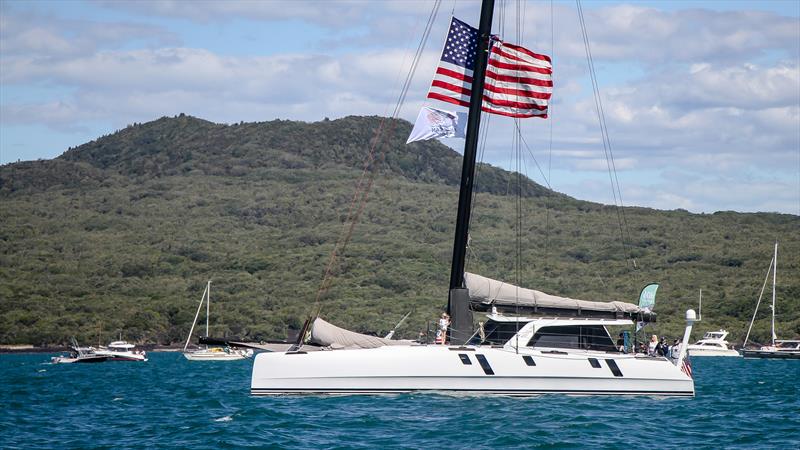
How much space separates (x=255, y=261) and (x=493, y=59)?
107421 mm

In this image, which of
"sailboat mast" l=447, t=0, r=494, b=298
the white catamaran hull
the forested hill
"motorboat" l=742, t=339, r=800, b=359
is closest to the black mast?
"sailboat mast" l=447, t=0, r=494, b=298

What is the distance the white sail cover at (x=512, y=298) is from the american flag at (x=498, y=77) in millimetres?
4355

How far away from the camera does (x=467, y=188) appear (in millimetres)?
27953

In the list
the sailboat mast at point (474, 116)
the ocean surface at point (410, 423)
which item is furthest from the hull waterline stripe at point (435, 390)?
the sailboat mast at point (474, 116)

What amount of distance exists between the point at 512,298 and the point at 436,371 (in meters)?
3.56

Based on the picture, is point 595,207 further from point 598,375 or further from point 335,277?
point 598,375

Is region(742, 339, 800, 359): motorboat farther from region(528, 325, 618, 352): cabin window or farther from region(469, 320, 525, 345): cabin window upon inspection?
region(469, 320, 525, 345): cabin window

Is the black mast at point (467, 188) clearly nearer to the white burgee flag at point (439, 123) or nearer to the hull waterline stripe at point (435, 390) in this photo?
the white burgee flag at point (439, 123)

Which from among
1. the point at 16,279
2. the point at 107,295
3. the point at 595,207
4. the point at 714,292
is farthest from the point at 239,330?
the point at 595,207

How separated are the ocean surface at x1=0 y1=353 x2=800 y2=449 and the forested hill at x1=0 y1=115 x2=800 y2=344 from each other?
4537 centimetres

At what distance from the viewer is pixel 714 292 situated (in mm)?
108812

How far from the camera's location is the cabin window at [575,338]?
2797cm

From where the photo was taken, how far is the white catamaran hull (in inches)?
1030

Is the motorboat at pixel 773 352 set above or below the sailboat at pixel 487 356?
Result: below
